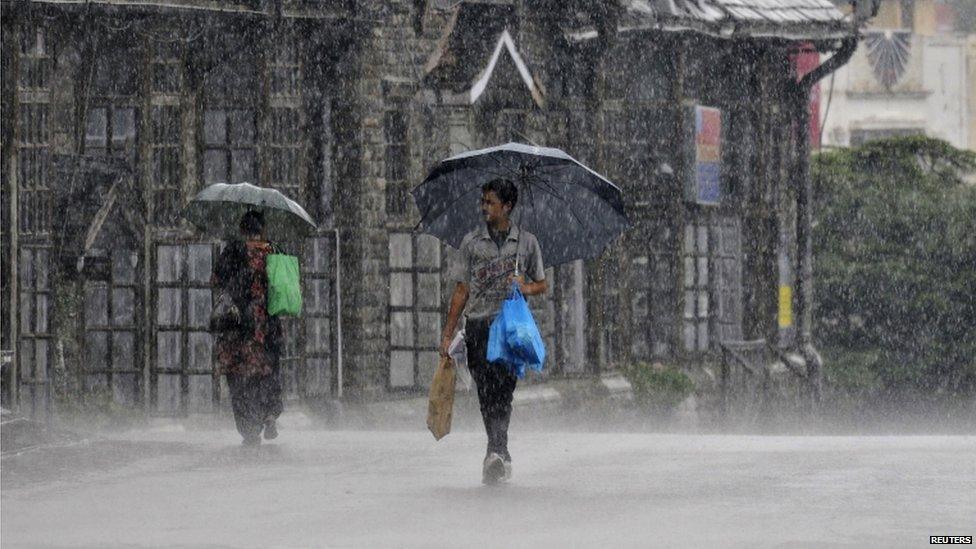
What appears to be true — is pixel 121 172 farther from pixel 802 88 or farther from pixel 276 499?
pixel 802 88

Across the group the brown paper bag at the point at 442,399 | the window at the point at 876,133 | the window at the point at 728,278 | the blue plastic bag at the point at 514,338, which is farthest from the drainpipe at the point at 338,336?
the window at the point at 876,133

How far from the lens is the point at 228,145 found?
19312 millimetres

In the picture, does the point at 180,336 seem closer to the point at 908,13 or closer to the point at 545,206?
the point at 545,206

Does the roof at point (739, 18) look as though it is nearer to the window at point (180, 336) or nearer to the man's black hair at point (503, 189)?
the window at point (180, 336)

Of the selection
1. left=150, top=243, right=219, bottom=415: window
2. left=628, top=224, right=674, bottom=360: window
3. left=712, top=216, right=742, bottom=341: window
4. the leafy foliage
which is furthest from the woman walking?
left=712, top=216, right=742, bottom=341: window

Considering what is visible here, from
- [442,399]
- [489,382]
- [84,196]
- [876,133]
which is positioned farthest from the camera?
[876,133]

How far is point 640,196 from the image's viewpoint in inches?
939

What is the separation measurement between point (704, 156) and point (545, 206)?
40.9 feet

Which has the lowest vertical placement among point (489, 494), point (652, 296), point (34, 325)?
point (489, 494)

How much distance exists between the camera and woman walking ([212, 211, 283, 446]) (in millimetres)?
13594

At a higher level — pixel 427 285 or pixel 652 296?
pixel 427 285

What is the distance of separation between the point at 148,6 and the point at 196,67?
3.61 ft

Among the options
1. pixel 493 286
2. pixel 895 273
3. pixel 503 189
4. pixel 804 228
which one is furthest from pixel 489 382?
pixel 895 273

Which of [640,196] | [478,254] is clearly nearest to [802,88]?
Result: [640,196]
